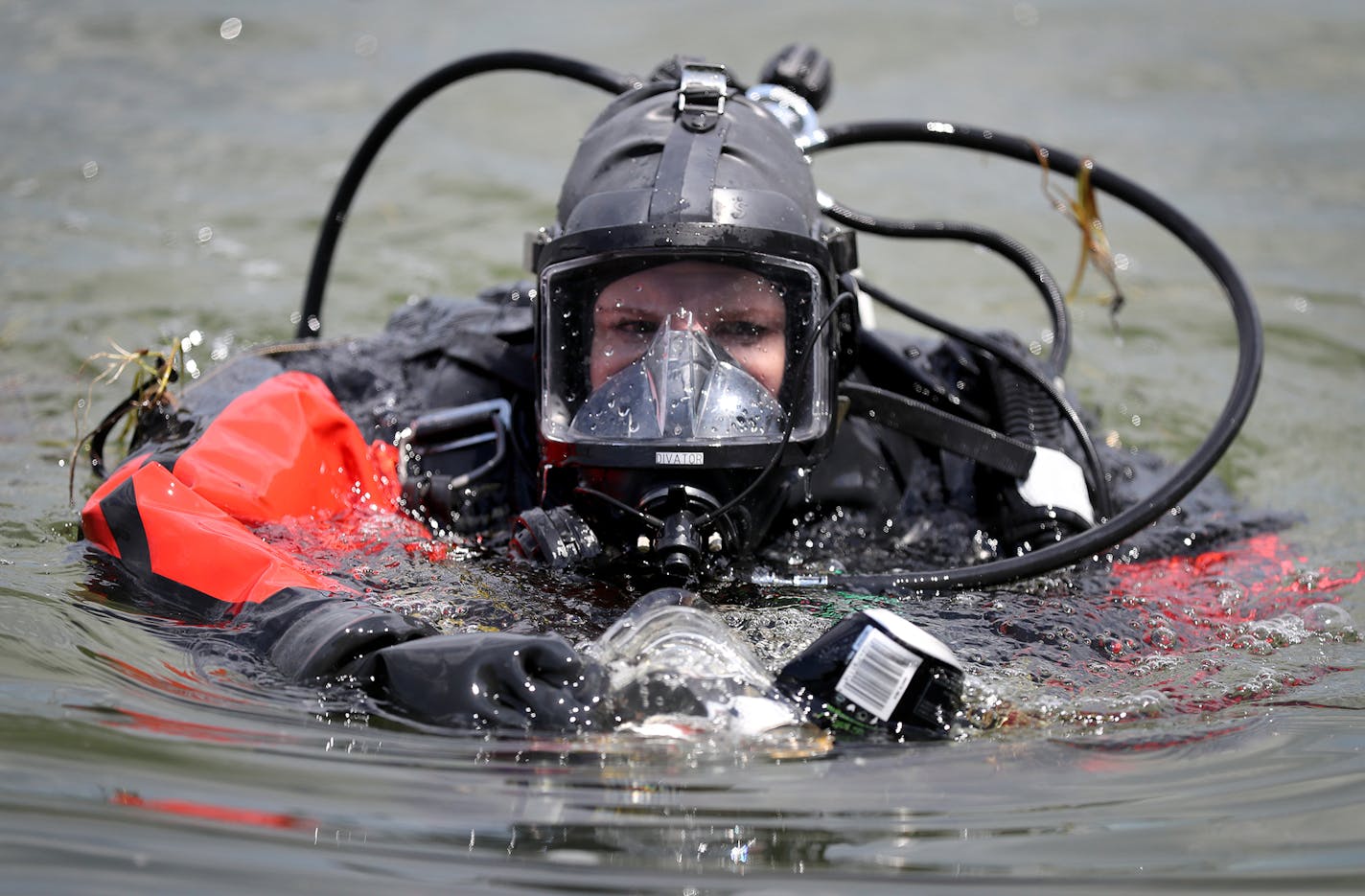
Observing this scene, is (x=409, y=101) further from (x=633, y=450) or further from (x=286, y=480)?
(x=633, y=450)

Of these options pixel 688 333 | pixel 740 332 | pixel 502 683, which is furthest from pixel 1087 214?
pixel 502 683

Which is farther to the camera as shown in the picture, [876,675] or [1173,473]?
[1173,473]

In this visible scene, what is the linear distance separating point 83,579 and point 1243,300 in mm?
2449

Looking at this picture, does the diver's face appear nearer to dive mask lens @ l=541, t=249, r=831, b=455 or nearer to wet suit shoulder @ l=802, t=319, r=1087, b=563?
dive mask lens @ l=541, t=249, r=831, b=455

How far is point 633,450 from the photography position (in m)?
2.65

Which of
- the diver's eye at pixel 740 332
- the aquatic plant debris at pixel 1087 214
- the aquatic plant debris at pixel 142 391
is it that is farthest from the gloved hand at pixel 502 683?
the aquatic plant debris at pixel 1087 214

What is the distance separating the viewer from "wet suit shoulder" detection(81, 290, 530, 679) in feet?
8.08

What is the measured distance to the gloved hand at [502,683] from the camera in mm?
2137

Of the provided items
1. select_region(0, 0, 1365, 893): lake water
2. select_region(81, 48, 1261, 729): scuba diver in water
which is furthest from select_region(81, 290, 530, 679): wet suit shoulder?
select_region(0, 0, 1365, 893): lake water

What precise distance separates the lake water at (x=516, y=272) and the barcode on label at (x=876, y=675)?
0.25ft

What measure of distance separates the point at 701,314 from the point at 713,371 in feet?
0.45

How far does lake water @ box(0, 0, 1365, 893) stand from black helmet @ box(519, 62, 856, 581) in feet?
1.71

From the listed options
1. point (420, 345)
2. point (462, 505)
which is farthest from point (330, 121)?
point (462, 505)

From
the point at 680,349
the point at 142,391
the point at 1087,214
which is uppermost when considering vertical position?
the point at 1087,214
